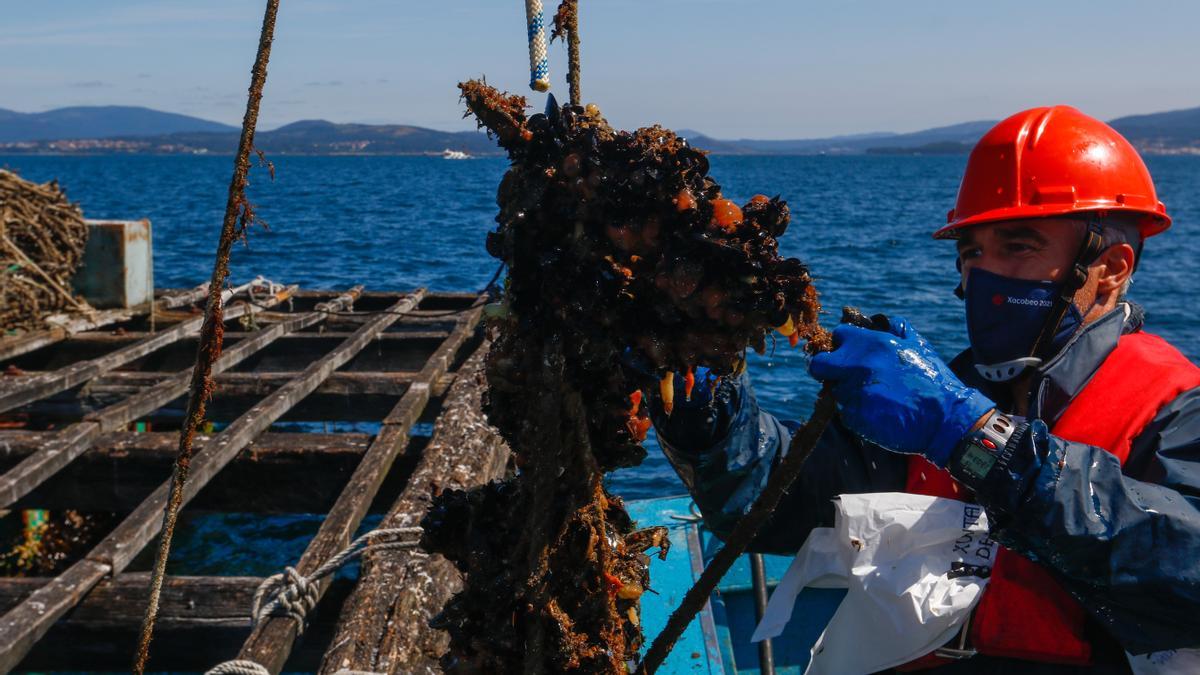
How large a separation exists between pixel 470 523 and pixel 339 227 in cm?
4711

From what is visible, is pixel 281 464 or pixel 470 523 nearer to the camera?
pixel 470 523

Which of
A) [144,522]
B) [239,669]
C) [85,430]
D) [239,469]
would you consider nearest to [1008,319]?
[239,669]

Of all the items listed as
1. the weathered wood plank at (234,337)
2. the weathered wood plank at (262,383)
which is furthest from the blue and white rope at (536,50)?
the weathered wood plank at (234,337)

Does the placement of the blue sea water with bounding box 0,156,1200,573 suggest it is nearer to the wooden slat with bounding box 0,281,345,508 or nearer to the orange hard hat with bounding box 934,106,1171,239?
the orange hard hat with bounding box 934,106,1171,239

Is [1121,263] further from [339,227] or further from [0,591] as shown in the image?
[339,227]

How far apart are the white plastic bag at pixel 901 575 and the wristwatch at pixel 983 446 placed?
42cm

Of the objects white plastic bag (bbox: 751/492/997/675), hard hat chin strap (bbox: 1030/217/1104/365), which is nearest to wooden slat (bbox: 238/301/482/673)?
white plastic bag (bbox: 751/492/997/675)

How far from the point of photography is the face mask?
2.70 m

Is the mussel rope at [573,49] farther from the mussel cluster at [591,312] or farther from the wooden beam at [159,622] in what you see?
the wooden beam at [159,622]

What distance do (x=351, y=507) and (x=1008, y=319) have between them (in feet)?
11.9

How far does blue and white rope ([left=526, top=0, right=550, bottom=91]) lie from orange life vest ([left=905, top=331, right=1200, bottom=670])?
1.78 meters

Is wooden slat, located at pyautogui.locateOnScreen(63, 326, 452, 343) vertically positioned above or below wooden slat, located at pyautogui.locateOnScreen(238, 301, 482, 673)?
above

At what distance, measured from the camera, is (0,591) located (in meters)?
4.41

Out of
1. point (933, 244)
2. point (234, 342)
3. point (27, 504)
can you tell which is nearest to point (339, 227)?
point (933, 244)
